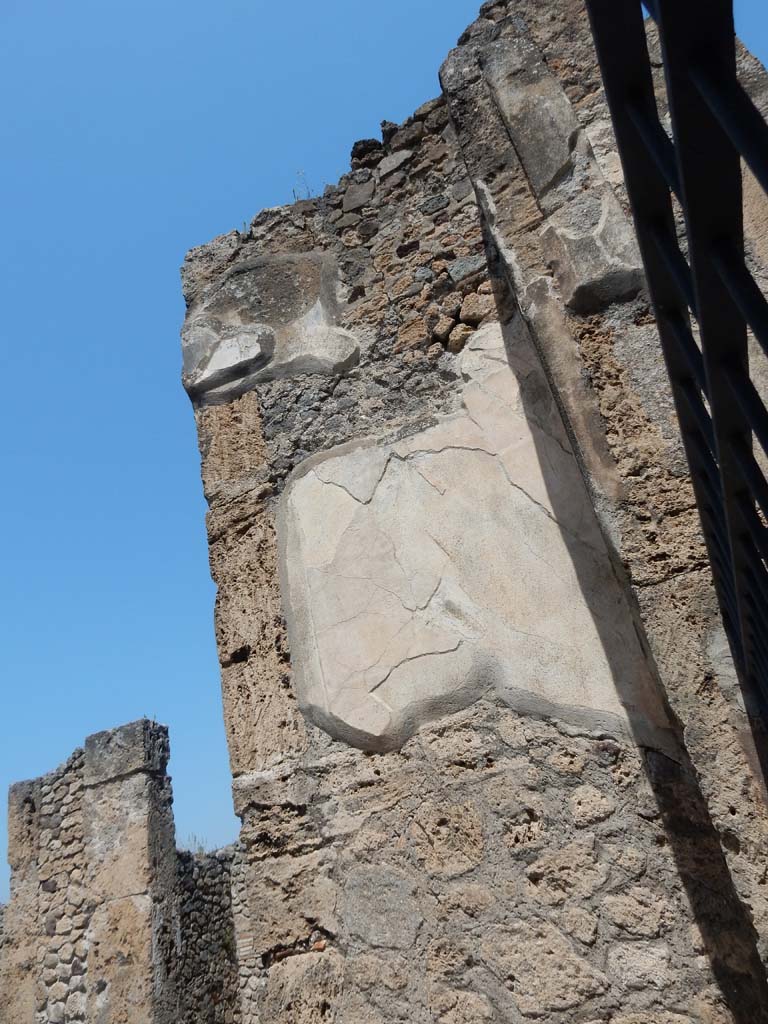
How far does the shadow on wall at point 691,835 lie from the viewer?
182 centimetres

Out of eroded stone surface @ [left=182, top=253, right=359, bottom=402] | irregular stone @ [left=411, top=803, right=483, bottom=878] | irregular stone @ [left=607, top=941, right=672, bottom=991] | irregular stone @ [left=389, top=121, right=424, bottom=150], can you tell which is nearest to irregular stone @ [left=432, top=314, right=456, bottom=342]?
eroded stone surface @ [left=182, top=253, right=359, bottom=402]

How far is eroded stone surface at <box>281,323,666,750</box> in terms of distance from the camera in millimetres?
2256

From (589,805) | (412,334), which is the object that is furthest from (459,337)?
(589,805)

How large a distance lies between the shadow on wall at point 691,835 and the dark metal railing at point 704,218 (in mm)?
840

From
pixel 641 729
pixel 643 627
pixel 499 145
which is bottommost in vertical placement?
pixel 641 729

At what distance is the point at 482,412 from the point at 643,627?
0.97m

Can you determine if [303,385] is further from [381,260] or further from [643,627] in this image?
[643,627]

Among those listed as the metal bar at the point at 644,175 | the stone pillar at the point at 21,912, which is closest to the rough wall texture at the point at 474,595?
the metal bar at the point at 644,175

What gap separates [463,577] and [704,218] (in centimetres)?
180

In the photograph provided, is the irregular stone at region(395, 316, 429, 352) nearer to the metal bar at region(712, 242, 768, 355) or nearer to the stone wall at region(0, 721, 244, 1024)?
the metal bar at region(712, 242, 768, 355)

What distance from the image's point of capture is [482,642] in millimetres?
2322

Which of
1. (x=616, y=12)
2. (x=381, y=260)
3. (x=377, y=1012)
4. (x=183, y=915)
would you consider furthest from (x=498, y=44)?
(x=183, y=915)

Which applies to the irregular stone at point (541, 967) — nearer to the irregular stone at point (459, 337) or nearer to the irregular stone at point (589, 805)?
the irregular stone at point (589, 805)

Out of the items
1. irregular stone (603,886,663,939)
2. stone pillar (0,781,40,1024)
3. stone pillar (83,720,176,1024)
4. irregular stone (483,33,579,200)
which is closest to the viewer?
irregular stone (603,886,663,939)
